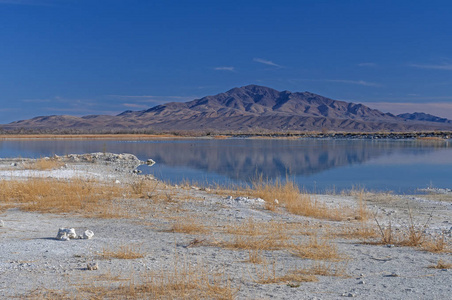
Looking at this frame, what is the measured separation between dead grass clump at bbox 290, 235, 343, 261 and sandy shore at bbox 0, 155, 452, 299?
21mm

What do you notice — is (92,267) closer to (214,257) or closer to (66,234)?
(214,257)

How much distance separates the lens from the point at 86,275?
4996 mm

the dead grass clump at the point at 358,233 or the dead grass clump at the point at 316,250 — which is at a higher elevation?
the dead grass clump at the point at 316,250

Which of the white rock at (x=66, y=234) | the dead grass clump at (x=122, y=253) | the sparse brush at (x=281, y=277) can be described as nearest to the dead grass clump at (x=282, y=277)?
the sparse brush at (x=281, y=277)

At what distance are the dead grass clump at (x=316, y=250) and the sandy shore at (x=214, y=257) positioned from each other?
0.02 meters

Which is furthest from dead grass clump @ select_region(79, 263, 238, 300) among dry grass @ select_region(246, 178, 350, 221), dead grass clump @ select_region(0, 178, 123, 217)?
dry grass @ select_region(246, 178, 350, 221)

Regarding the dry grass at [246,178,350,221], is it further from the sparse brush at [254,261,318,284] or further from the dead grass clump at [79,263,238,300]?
the dead grass clump at [79,263,238,300]

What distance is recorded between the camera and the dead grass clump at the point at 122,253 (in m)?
5.74

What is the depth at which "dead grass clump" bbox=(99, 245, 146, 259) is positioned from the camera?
18.8ft

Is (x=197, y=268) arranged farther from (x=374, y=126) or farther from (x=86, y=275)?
(x=374, y=126)

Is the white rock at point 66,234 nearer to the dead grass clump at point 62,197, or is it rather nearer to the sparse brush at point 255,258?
the dead grass clump at point 62,197

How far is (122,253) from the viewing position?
5.79 m

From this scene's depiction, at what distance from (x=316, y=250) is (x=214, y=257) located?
1.37 m

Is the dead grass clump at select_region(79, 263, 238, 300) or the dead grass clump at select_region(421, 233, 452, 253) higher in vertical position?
the dead grass clump at select_region(79, 263, 238, 300)
